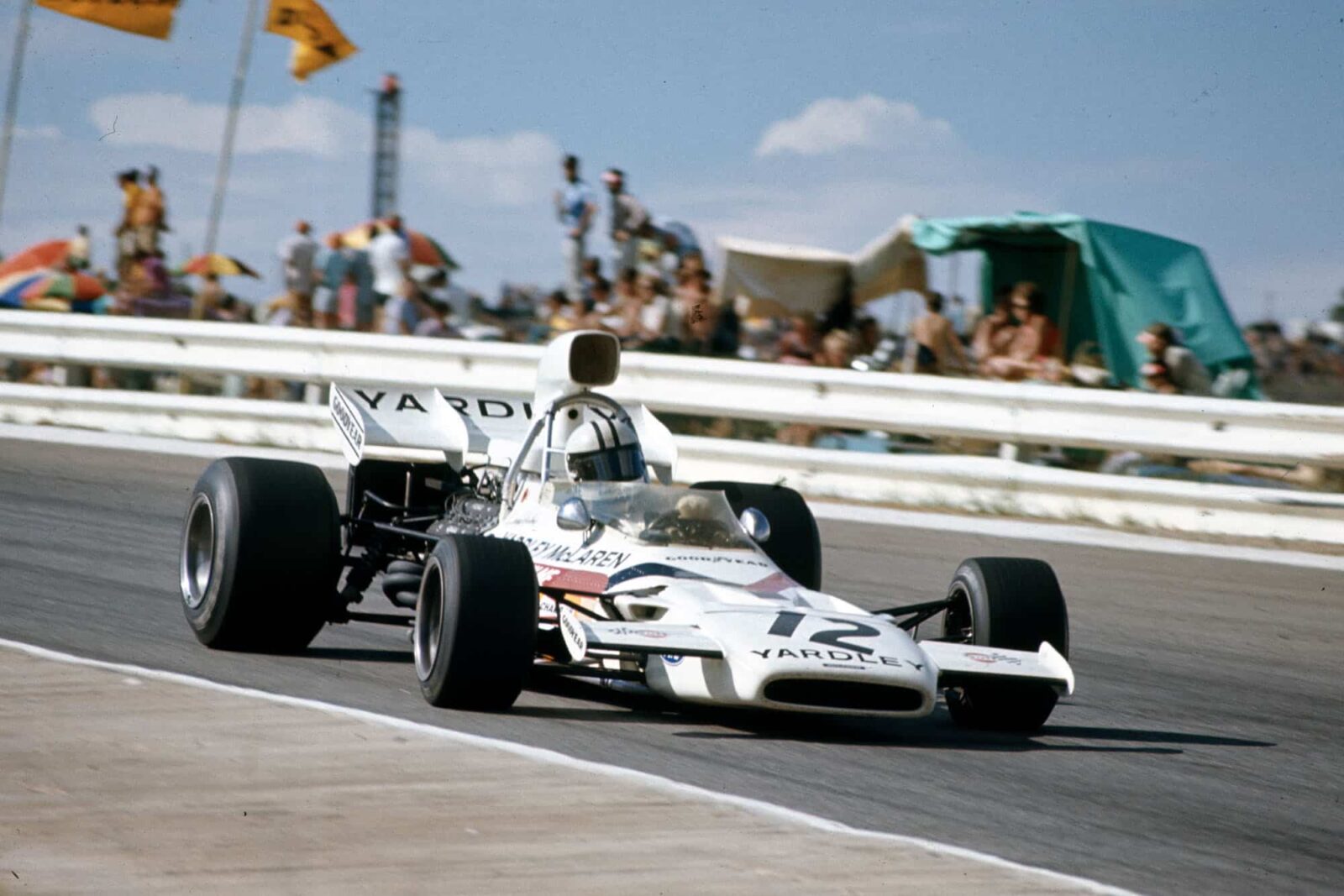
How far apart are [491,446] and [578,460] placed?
86cm

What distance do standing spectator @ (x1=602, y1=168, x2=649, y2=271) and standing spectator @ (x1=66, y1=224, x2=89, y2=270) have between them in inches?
324

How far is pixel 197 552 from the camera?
7.58 m

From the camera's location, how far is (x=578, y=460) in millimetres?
7355

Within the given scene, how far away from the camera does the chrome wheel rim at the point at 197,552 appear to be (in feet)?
24.4

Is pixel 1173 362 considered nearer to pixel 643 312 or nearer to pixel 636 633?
pixel 643 312

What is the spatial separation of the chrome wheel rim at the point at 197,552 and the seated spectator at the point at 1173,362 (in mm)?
7664

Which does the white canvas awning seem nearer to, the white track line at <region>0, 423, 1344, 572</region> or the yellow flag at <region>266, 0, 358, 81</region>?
the white track line at <region>0, 423, 1344, 572</region>

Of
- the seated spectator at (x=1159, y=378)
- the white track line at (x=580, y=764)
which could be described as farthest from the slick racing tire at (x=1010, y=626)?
the seated spectator at (x=1159, y=378)

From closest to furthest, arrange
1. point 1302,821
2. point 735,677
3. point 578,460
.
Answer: point 1302,821 < point 735,677 < point 578,460

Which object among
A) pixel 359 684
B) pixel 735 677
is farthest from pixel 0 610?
pixel 735 677

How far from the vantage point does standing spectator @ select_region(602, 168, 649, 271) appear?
1530 centimetres

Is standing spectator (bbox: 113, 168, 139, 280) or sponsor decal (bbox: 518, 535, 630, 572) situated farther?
standing spectator (bbox: 113, 168, 139, 280)

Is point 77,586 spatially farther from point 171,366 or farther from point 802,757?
point 171,366

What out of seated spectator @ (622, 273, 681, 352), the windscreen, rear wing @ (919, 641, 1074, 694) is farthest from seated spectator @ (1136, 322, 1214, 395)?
rear wing @ (919, 641, 1074, 694)
